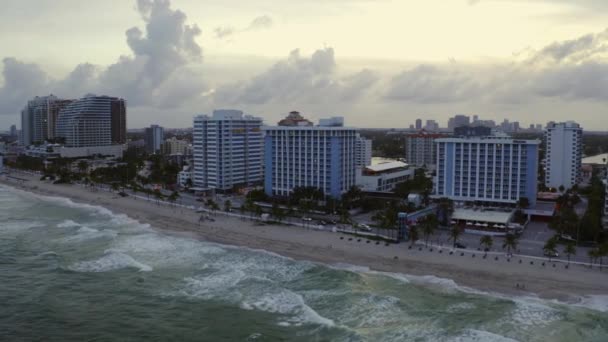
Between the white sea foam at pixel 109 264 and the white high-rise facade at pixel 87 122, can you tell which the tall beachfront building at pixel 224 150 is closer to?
the white sea foam at pixel 109 264

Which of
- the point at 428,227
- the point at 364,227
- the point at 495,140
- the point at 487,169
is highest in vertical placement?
the point at 495,140

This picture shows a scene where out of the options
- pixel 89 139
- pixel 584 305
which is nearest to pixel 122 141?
pixel 89 139

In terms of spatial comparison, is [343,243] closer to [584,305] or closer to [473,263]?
[473,263]

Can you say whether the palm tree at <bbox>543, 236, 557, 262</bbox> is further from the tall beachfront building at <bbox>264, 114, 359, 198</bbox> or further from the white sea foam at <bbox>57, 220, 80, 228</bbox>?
the white sea foam at <bbox>57, 220, 80, 228</bbox>

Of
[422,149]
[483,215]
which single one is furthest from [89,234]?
[422,149]

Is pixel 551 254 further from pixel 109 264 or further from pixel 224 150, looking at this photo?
pixel 224 150

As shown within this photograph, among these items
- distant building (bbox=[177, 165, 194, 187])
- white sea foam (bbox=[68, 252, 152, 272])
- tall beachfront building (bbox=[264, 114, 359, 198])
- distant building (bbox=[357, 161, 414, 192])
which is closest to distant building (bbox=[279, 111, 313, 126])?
tall beachfront building (bbox=[264, 114, 359, 198])

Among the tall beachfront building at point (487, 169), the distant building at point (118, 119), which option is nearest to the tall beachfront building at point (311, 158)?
the tall beachfront building at point (487, 169)
